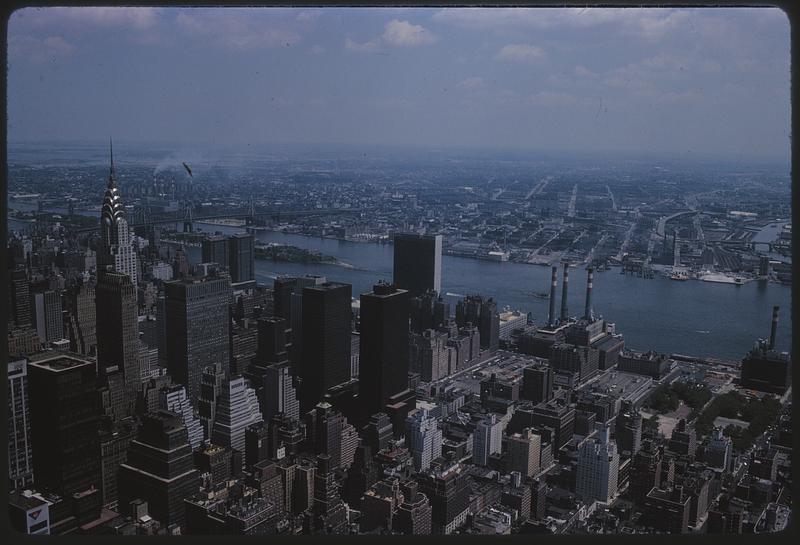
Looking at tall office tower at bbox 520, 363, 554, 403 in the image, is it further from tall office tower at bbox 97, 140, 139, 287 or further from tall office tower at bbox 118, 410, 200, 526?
tall office tower at bbox 97, 140, 139, 287

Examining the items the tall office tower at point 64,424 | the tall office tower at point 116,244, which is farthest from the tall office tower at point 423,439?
the tall office tower at point 116,244

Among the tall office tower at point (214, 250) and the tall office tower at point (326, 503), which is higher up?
the tall office tower at point (214, 250)

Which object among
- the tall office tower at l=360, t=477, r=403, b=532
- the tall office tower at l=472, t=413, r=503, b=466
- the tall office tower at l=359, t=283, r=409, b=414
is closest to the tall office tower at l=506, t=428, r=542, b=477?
the tall office tower at l=472, t=413, r=503, b=466

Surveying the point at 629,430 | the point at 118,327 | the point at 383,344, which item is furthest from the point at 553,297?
the point at 118,327

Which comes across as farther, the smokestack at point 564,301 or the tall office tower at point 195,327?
the smokestack at point 564,301

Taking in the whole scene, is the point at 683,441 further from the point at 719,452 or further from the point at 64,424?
the point at 64,424

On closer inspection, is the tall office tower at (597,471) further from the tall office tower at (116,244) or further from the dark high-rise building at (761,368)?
the tall office tower at (116,244)
